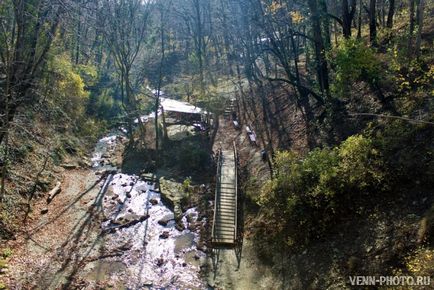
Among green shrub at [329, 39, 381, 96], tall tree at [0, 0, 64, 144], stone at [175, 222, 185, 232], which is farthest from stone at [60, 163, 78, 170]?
green shrub at [329, 39, 381, 96]

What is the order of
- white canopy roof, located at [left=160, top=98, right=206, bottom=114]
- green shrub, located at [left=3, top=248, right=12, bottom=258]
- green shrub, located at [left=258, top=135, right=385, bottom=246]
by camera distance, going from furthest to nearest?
1. white canopy roof, located at [left=160, top=98, right=206, bottom=114]
2. green shrub, located at [left=3, top=248, right=12, bottom=258]
3. green shrub, located at [left=258, top=135, right=385, bottom=246]

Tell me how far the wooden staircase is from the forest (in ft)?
0.29

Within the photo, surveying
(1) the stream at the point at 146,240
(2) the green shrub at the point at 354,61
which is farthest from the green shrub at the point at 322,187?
(2) the green shrub at the point at 354,61

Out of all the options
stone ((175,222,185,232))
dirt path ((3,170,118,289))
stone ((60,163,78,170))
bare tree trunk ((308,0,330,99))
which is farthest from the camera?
stone ((60,163,78,170))

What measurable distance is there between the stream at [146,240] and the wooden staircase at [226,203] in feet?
4.10

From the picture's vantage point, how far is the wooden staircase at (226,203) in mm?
17828

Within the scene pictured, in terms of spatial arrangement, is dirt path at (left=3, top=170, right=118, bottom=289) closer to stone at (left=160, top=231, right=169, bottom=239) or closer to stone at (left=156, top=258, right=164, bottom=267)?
stone at (left=156, top=258, right=164, bottom=267)

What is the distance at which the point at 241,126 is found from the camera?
3164 cm

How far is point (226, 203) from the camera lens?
2006cm

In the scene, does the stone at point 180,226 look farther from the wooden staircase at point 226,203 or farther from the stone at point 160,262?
the stone at point 160,262

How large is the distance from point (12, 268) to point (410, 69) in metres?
20.3

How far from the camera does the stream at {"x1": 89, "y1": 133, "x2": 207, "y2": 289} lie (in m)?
15.7

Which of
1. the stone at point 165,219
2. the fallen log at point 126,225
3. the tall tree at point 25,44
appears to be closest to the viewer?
the tall tree at point 25,44

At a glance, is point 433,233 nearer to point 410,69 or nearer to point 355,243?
point 355,243
